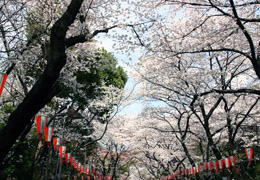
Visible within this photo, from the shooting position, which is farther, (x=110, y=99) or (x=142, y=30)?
(x=110, y=99)

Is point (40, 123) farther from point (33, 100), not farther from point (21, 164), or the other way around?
point (21, 164)

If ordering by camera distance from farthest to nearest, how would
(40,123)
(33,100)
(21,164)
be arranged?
1. (21,164)
2. (40,123)
3. (33,100)

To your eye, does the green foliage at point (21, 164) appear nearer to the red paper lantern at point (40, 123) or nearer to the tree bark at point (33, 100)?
the red paper lantern at point (40, 123)

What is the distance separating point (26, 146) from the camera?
12023mm

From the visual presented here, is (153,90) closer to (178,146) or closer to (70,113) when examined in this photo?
(70,113)

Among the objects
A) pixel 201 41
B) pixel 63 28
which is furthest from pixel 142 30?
pixel 63 28

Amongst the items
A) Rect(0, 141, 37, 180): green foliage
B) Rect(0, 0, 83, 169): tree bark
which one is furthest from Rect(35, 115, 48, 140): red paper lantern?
Rect(0, 141, 37, 180): green foliage

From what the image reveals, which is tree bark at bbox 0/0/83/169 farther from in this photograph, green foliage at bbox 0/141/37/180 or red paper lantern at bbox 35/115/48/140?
green foliage at bbox 0/141/37/180

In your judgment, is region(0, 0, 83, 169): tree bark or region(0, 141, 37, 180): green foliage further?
region(0, 141, 37, 180): green foliage

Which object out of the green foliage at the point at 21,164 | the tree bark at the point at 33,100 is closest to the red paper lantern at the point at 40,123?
the tree bark at the point at 33,100

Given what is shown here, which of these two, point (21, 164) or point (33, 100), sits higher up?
point (33, 100)

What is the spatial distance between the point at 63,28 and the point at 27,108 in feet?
5.35

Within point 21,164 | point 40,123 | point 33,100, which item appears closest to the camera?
point 33,100

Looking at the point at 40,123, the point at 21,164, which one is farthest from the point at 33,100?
the point at 21,164
